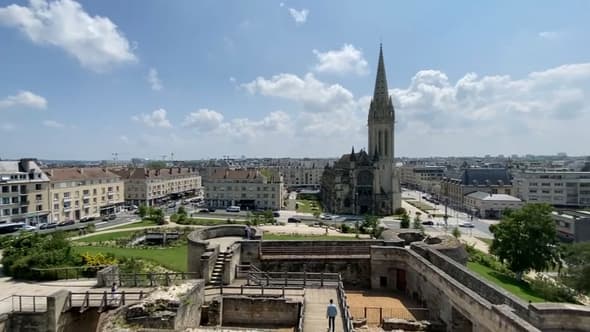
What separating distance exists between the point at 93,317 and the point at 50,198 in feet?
200

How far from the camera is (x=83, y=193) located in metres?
75.6

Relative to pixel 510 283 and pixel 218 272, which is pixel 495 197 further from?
pixel 218 272

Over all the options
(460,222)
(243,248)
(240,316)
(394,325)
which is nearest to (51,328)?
(240,316)

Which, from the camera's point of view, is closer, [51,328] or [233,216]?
[51,328]

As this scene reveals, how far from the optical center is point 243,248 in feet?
70.3

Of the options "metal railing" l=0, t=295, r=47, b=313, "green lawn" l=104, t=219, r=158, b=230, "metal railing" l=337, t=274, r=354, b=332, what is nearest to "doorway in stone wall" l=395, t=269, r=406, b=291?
"metal railing" l=337, t=274, r=354, b=332

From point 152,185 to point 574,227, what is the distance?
87028 millimetres

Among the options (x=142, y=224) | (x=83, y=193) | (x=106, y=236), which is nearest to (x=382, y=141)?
(x=142, y=224)

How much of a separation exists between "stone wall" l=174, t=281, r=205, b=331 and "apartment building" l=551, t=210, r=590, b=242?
182 ft

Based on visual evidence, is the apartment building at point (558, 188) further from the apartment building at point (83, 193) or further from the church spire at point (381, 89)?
the apartment building at point (83, 193)

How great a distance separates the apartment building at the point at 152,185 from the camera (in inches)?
3716

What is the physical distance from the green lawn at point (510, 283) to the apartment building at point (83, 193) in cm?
6840

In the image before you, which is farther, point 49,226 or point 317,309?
point 49,226

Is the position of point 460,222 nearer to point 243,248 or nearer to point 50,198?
point 243,248
